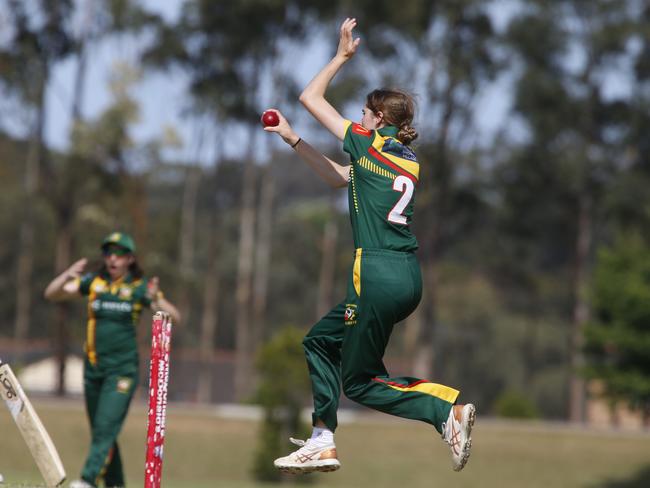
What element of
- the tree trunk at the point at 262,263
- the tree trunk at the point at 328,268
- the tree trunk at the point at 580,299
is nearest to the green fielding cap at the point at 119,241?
the tree trunk at the point at 580,299

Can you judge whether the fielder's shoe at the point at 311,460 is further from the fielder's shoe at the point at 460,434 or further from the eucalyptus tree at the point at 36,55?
the eucalyptus tree at the point at 36,55

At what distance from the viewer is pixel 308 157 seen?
23.3 feet

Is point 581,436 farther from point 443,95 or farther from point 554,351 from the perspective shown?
point 554,351

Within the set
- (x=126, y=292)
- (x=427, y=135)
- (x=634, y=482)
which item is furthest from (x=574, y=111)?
(x=126, y=292)

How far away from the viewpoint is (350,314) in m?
6.71

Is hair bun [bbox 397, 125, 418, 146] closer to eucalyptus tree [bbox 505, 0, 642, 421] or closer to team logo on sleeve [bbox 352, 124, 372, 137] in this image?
team logo on sleeve [bbox 352, 124, 372, 137]

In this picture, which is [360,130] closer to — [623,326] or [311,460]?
[311,460]

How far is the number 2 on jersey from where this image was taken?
6.73 m

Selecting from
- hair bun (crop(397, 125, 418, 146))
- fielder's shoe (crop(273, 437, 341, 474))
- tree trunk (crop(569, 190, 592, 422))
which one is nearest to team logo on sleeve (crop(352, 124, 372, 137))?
hair bun (crop(397, 125, 418, 146))

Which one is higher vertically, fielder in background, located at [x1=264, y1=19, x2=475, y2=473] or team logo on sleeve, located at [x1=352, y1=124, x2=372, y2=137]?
team logo on sleeve, located at [x1=352, y1=124, x2=372, y2=137]

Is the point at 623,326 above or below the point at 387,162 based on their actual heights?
below

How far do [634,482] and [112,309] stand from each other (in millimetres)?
25017

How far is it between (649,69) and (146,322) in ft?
74.9

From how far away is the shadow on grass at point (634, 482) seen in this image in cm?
3216
